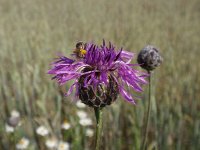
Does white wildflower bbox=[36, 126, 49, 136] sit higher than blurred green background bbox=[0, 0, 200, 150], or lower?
lower

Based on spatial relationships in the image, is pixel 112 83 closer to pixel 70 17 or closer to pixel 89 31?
pixel 89 31

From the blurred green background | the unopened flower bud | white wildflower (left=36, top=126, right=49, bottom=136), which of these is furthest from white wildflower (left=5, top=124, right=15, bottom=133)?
the unopened flower bud

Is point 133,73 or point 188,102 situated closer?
point 133,73

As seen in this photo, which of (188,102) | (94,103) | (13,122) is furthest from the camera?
(188,102)

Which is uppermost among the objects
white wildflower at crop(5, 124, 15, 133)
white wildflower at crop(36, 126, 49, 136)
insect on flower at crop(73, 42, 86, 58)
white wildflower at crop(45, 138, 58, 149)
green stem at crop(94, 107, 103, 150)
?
insect on flower at crop(73, 42, 86, 58)

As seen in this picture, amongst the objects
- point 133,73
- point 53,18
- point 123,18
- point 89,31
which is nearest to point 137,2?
point 123,18

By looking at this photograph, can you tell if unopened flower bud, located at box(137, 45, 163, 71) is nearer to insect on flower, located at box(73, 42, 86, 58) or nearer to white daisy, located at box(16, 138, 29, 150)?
insect on flower, located at box(73, 42, 86, 58)

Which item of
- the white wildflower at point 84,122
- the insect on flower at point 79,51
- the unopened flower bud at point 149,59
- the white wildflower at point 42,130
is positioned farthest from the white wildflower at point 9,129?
the insect on flower at point 79,51

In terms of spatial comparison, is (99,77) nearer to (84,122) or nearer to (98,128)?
(98,128)
